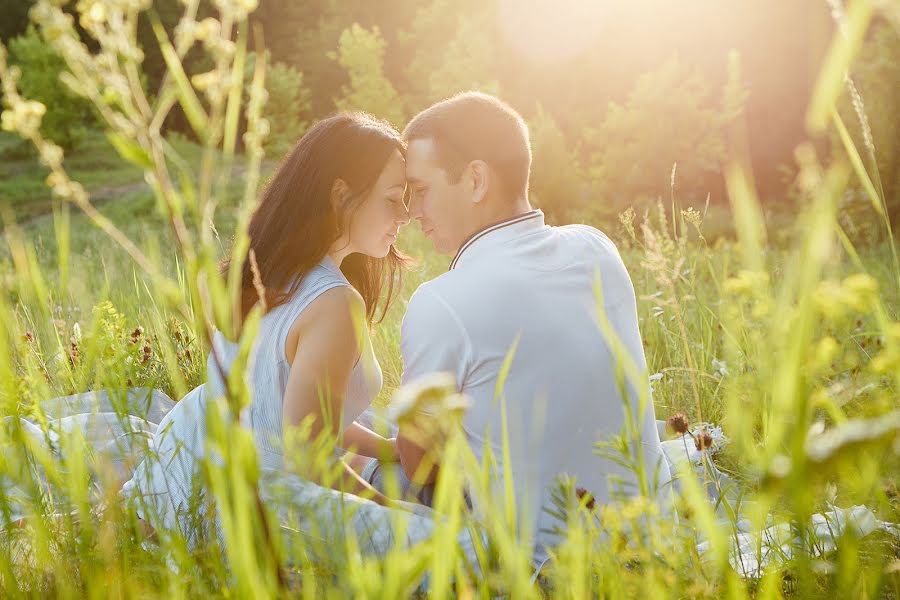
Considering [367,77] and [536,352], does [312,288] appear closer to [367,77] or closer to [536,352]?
[536,352]

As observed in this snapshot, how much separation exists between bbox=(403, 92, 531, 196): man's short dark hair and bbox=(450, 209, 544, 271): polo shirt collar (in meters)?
0.32

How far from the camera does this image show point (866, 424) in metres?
0.68

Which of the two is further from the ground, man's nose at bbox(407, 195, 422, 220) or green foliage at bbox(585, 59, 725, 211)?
man's nose at bbox(407, 195, 422, 220)

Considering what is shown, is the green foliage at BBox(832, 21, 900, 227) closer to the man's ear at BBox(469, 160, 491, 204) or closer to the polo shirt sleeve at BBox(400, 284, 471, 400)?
the man's ear at BBox(469, 160, 491, 204)

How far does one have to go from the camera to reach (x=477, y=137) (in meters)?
2.90

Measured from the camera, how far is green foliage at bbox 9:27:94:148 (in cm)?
2652

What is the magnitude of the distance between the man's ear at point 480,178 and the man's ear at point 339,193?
463mm

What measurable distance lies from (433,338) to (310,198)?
835 mm

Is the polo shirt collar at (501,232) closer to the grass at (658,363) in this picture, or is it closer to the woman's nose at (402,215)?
the grass at (658,363)

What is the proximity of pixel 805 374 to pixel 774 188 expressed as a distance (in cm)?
1981

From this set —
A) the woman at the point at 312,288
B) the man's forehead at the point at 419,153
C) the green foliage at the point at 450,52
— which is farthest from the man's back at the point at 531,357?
the green foliage at the point at 450,52

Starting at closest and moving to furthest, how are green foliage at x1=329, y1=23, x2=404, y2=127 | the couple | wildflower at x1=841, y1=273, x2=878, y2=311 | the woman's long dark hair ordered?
wildflower at x1=841, y1=273, x2=878, y2=311
the couple
the woman's long dark hair
green foliage at x1=329, y1=23, x2=404, y2=127

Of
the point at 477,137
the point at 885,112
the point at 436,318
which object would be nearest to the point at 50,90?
the point at 885,112

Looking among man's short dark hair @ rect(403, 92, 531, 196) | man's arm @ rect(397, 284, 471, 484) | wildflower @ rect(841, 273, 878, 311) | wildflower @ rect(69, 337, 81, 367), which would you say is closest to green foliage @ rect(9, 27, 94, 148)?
wildflower @ rect(69, 337, 81, 367)
